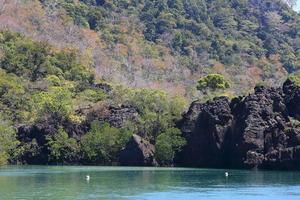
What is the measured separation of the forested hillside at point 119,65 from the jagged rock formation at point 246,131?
290cm

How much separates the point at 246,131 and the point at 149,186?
29722 millimetres

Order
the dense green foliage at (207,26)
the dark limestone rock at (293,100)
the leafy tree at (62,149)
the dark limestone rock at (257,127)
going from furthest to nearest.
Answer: the dense green foliage at (207,26) → the leafy tree at (62,149) → the dark limestone rock at (293,100) → the dark limestone rock at (257,127)

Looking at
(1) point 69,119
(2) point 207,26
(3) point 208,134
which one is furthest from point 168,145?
Result: (2) point 207,26

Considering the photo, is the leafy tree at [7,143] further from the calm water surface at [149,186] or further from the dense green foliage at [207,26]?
the dense green foliage at [207,26]

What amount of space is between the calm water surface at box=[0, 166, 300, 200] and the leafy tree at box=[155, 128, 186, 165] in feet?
50.1

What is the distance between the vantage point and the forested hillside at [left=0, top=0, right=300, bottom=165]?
90500 millimetres

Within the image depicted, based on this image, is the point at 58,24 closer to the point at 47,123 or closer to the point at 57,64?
the point at 57,64

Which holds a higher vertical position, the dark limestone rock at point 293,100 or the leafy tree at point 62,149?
the dark limestone rock at point 293,100

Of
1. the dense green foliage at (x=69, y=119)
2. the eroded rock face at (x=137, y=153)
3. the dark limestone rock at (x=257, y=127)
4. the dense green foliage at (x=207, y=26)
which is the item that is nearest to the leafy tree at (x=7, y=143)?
the dense green foliage at (x=69, y=119)

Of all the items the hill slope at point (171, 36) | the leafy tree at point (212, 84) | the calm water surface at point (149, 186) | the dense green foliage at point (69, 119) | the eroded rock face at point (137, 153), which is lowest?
the calm water surface at point (149, 186)

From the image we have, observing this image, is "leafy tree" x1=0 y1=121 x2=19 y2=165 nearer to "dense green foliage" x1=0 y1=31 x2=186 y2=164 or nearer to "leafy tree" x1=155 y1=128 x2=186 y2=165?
"dense green foliage" x1=0 y1=31 x2=186 y2=164

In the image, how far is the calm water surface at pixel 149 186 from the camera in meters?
46.5

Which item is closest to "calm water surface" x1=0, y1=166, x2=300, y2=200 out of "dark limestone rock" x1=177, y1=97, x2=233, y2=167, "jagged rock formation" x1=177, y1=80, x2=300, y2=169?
"jagged rock formation" x1=177, y1=80, x2=300, y2=169

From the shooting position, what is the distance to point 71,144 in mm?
89812
